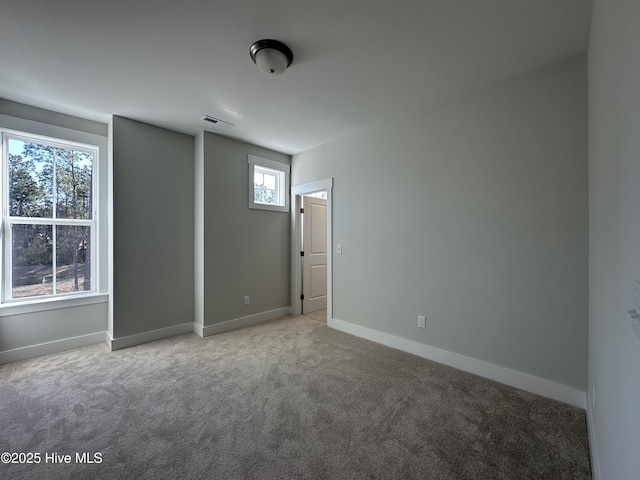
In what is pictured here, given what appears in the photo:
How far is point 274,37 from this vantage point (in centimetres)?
193

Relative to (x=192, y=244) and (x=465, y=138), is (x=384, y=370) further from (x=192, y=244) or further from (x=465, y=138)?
(x=192, y=244)

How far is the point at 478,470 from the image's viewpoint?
152 cm

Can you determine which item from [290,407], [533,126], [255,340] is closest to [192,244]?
[255,340]

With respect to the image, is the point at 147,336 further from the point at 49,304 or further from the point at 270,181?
the point at 270,181

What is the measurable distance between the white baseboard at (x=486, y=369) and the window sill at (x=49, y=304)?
3236mm

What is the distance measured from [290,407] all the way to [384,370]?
1.02 m

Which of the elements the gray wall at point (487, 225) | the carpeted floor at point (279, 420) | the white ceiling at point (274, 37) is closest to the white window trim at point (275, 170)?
the white ceiling at point (274, 37)

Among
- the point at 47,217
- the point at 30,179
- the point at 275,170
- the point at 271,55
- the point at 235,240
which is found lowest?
the point at 235,240

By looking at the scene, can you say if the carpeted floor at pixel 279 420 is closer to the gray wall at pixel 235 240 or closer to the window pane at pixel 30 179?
the gray wall at pixel 235 240

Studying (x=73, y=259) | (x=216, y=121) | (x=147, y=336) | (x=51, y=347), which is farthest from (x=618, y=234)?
(x=51, y=347)

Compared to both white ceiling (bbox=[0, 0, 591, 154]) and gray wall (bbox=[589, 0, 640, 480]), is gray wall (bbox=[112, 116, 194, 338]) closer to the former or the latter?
white ceiling (bbox=[0, 0, 591, 154])

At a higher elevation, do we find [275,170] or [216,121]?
[216,121]

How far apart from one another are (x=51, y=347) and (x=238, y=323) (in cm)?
201

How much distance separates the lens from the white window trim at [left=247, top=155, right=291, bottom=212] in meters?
4.11
